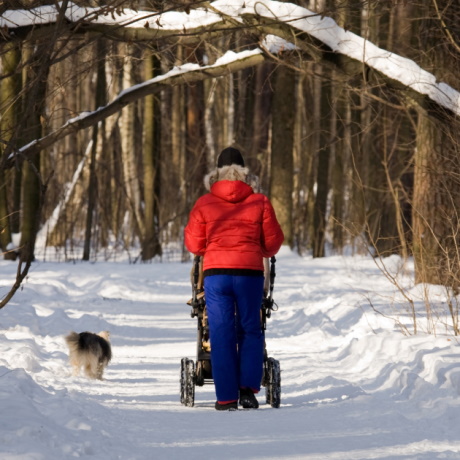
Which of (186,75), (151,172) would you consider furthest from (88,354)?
(151,172)

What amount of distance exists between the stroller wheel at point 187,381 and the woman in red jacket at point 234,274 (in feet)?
0.59

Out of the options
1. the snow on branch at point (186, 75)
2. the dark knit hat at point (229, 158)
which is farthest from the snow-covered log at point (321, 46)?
the dark knit hat at point (229, 158)

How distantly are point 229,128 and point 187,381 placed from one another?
26492 millimetres

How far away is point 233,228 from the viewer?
7.34 meters

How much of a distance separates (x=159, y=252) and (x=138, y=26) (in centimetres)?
1368

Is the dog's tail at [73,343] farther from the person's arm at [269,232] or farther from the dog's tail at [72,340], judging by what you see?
the person's arm at [269,232]

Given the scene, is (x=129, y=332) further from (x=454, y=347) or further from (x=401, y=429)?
(x=401, y=429)

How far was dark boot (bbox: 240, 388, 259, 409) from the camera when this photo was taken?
7.39 m

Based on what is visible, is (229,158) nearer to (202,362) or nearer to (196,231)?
(196,231)

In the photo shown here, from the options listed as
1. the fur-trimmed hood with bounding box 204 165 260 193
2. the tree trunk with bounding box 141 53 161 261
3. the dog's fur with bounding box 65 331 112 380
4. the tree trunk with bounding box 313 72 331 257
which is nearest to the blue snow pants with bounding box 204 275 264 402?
the fur-trimmed hood with bounding box 204 165 260 193

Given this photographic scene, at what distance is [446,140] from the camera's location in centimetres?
1372

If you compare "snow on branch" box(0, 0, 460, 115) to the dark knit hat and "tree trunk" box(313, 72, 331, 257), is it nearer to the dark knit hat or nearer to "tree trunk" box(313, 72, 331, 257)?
the dark knit hat

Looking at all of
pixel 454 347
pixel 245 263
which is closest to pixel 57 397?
pixel 245 263

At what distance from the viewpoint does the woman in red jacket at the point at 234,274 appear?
24.0 feet
